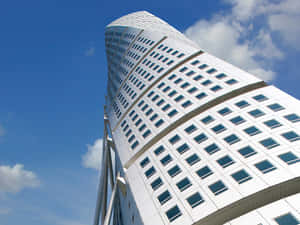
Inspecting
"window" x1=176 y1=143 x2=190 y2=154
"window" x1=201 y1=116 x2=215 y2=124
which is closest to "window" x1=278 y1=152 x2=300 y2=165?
"window" x1=176 y1=143 x2=190 y2=154

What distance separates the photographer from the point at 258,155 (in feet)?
62.5

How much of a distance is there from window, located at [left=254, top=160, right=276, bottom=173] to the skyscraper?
66 mm

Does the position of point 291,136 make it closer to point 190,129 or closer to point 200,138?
point 200,138

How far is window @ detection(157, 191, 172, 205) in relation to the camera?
1984cm

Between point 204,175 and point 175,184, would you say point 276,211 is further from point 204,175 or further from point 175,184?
point 175,184

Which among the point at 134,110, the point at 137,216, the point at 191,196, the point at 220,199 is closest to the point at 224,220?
Answer: the point at 220,199

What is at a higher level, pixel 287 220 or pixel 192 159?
pixel 192 159

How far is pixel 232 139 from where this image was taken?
21859mm

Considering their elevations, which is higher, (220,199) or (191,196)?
(191,196)

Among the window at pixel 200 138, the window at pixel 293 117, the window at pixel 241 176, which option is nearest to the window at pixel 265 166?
the window at pixel 241 176

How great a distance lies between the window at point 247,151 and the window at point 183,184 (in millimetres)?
4964

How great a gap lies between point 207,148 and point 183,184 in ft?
13.7

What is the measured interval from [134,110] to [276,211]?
26341 millimetres

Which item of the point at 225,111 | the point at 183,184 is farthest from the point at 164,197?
the point at 225,111
